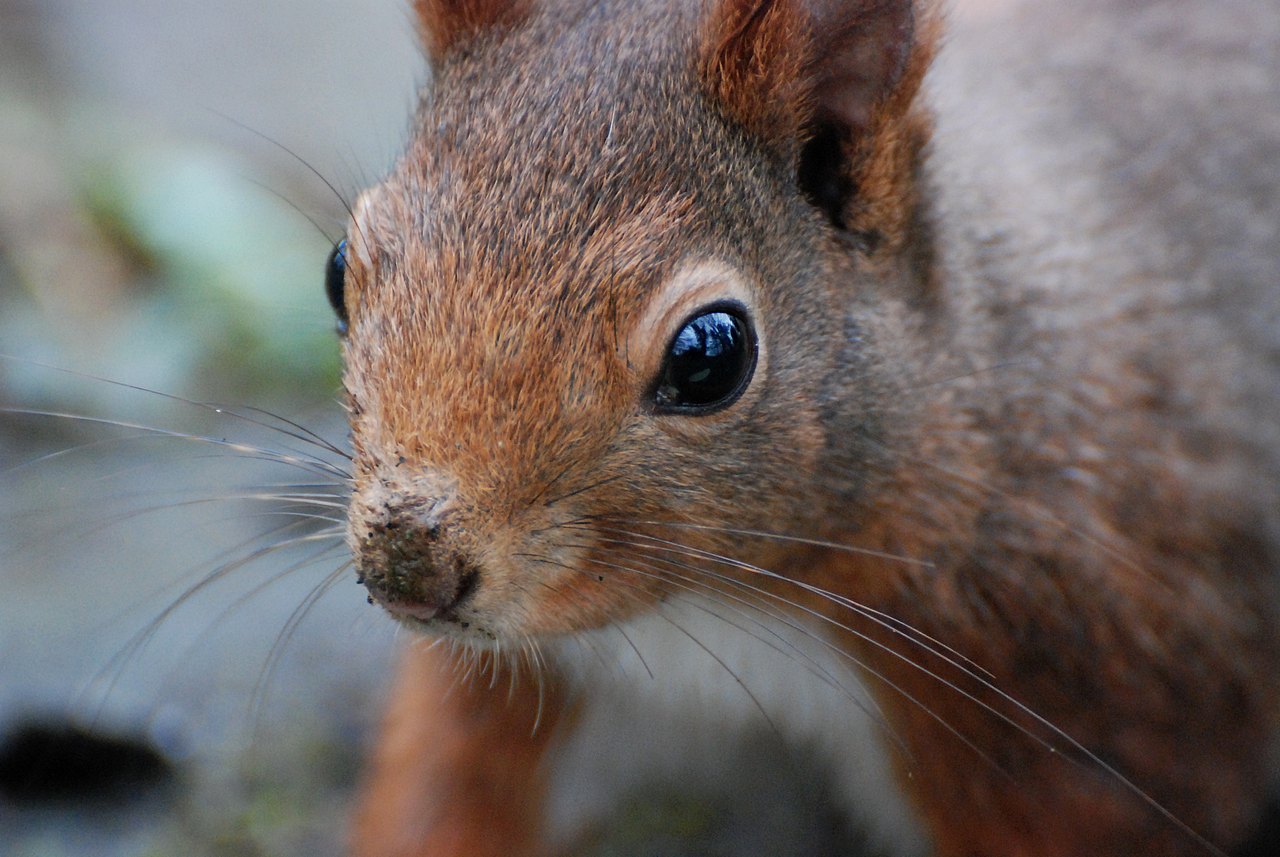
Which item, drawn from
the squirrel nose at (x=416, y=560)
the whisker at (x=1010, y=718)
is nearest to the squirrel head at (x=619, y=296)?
the squirrel nose at (x=416, y=560)

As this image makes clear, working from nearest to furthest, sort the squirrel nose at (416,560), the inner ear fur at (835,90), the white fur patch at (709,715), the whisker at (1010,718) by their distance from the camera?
the squirrel nose at (416,560) → the inner ear fur at (835,90) → the whisker at (1010,718) → the white fur patch at (709,715)

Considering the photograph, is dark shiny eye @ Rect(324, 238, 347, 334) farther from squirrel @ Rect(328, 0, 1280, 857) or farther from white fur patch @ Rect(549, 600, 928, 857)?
white fur patch @ Rect(549, 600, 928, 857)

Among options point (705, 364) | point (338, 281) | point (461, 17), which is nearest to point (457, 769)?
point (338, 281)

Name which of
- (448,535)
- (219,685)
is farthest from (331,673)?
(448,535)

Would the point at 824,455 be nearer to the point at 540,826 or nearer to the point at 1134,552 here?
the point at 1134,552

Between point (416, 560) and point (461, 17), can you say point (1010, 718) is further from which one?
point (461, 17)

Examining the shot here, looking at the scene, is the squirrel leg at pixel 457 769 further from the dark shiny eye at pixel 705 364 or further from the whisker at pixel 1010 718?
the dark shiny eye at pixel 705 364
